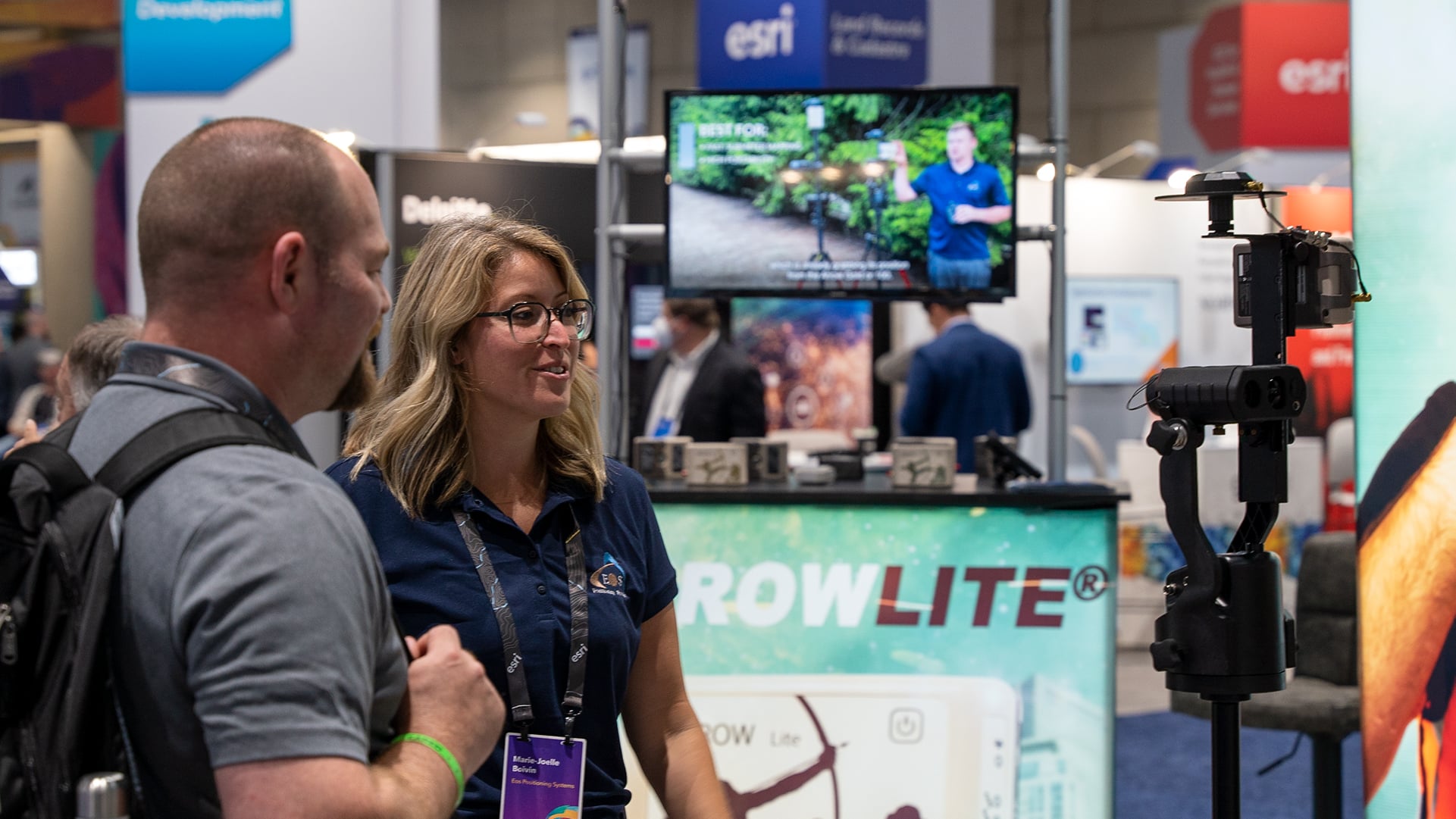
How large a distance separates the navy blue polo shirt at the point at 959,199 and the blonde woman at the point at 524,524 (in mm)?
1552

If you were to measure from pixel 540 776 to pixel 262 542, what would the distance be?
2.79 ft

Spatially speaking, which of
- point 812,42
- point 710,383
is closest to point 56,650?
point 710,383

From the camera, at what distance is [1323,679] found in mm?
3818

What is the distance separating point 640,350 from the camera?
7.95 metres

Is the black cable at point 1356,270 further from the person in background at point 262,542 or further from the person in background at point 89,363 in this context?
the person in background at point 89,363

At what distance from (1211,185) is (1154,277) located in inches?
253

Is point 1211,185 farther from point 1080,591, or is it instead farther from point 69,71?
point 69,71

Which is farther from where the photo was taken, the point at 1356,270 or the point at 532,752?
the point at 1356,270

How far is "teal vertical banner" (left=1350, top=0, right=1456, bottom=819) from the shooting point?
9.37ft

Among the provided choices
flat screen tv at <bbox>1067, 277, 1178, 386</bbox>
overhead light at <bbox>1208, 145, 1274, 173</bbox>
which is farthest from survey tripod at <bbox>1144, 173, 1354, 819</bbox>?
overhead light at <bbox>1208, 145, 1274, 173</bbox>

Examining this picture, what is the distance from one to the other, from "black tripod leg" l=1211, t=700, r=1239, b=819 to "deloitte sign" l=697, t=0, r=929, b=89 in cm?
692

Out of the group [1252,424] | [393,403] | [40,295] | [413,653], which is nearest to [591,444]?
[393,403]

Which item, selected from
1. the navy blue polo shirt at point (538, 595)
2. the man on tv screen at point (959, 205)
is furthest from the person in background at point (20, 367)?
the navy blue polo shirt at point (538, 595)

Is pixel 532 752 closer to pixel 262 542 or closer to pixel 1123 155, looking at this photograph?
pixel 262 542
